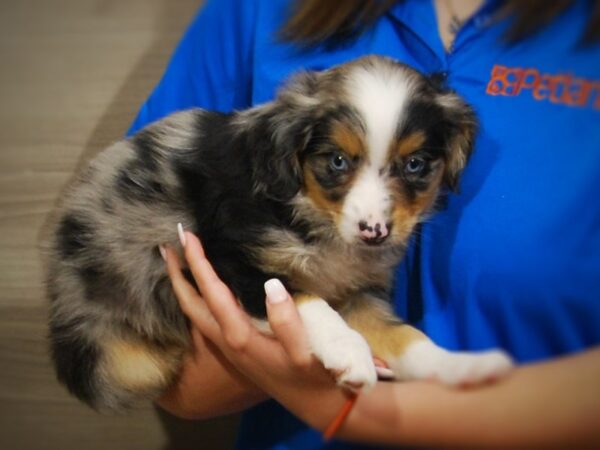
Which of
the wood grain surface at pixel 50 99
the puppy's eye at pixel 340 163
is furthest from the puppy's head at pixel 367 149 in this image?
the wood grain surface at pixel 50 99

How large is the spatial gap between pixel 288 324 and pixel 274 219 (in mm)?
189

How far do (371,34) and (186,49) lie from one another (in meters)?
0.46

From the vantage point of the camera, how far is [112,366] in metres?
1.15

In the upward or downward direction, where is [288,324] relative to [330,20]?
downward

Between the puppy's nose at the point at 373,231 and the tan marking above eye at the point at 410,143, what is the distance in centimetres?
11

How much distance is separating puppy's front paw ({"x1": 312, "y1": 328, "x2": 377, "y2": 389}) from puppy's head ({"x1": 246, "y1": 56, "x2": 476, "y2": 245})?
14 centimetres

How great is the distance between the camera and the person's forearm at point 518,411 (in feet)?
1.99

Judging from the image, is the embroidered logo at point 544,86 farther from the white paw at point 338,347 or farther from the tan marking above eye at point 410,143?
the white paw at point 338,347

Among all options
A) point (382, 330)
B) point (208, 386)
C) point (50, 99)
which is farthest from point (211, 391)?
point (50, 99)

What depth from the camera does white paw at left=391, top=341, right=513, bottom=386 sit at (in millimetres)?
633

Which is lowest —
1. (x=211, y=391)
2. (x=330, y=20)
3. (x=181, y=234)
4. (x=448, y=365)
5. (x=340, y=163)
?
(x=211, y=391)

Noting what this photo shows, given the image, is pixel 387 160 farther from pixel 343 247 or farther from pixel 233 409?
pixel 233 409

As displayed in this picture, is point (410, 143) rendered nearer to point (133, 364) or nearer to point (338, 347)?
point (338, 347)

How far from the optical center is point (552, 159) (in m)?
0.81
